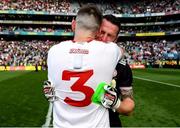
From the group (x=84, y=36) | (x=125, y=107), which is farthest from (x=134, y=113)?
(x=84, y=36)

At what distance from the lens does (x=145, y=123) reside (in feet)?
36.0

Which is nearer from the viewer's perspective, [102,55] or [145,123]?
[102,55]

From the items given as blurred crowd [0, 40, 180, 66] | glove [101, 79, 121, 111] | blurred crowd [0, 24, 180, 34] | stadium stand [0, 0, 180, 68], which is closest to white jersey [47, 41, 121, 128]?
glove [101, 79, 121, 111]

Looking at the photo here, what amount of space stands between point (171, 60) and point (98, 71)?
57.7 m

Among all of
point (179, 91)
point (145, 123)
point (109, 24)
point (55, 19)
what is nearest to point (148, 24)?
point (55, 19)

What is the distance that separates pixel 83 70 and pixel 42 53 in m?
64.5

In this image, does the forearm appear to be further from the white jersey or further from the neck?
the neck

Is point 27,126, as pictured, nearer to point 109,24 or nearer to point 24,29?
point 109,24

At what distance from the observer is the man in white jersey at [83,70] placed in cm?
340

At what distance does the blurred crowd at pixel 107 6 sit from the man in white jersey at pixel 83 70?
75.5m

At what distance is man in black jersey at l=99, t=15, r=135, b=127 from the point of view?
3.57m

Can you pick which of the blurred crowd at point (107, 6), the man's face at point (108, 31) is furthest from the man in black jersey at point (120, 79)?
the blurred crowd at point (107, 6)

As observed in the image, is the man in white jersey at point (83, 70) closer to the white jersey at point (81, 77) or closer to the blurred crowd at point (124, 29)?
the white jersey at point (81, 77)

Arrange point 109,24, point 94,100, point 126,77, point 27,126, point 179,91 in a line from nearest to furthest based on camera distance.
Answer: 1. point 94,100
2. point 126,77
3. point 109,24
4. point 27,126
5. point 179,91
